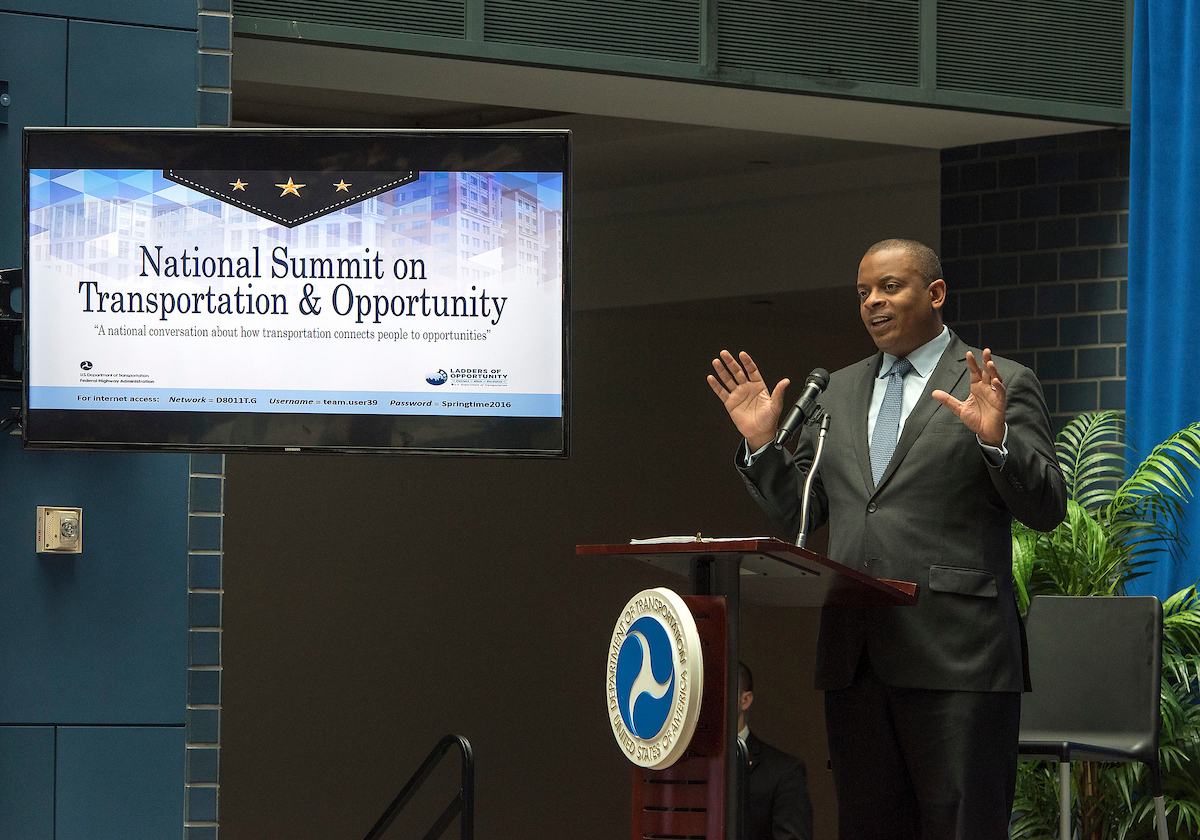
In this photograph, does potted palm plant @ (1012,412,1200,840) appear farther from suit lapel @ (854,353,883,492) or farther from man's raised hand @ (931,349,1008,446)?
man's raised hand @ (931,349,1008,446)

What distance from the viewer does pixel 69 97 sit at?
3668 mm

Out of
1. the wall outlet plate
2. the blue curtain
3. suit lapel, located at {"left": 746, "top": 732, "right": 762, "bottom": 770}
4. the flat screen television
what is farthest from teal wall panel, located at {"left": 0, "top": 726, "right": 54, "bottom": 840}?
the blue curtain

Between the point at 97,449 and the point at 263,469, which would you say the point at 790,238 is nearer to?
the point at 263,469

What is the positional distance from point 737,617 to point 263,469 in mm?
6021

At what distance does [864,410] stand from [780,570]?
60cm

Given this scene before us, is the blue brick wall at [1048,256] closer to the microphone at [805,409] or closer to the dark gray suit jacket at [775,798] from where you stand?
the dark gray suit jacket at [775,798]

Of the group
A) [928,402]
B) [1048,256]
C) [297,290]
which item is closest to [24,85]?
[297,290]

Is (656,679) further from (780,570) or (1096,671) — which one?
(1096,671)

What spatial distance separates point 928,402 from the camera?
2.74 meters

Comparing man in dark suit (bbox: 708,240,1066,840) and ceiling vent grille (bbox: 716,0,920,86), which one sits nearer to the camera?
man in dark suit (bbox: 708,240,1066,840)

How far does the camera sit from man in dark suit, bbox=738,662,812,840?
4848 millimetres

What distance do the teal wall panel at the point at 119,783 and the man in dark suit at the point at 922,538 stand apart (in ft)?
5.58

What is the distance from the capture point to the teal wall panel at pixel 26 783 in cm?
346

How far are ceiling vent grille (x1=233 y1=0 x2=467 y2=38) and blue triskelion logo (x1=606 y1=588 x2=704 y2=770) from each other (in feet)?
8.73
